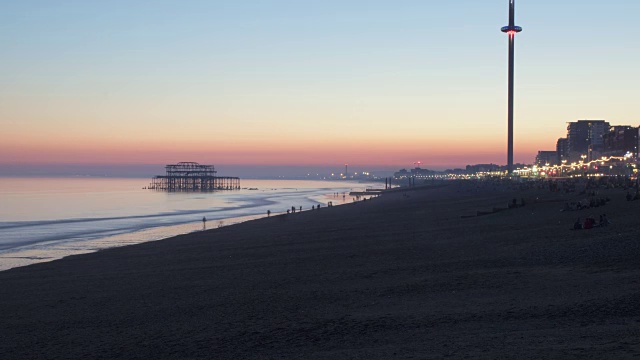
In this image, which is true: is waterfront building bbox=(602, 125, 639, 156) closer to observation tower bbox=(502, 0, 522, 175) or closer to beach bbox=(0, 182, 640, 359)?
observation tower bbox=(502, 0, 522, 175)

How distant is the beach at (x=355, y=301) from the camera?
868cm

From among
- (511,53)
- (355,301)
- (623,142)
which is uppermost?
(511,53)

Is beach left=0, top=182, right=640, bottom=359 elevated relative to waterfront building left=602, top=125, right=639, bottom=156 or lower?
lower

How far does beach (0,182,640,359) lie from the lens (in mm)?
8680

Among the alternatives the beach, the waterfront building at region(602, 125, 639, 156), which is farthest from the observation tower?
the beach

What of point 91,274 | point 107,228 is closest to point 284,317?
point 91,274

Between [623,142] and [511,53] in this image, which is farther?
[623,142]

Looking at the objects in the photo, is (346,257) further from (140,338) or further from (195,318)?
(140,338)

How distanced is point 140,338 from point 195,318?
4.66 ft

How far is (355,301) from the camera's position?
477 inches

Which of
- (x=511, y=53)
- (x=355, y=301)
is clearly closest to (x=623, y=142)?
(x=511, y=53)

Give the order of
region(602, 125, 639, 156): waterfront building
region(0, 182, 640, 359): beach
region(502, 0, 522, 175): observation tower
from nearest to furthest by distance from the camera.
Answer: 1. region(0, 182, 640, 359): beach
2. region(502, 0, 522, 175): observation tower
3. region(602, 125, 639, 156): waterfront building

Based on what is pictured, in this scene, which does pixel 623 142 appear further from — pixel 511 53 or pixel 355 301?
pixel 355 301

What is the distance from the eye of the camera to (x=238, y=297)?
1352 centimetres
